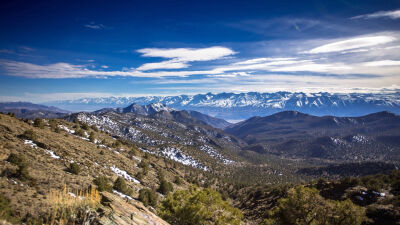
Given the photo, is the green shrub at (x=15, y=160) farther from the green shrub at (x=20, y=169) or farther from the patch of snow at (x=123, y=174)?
A: the patch of snow at (x=123, y=174)

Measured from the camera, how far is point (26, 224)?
10.4 m

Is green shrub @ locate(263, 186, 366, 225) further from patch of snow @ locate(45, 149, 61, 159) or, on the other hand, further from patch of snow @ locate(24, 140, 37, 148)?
patch of snow @ locate(24, 140, 37, 148)

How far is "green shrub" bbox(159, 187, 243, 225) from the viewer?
1731cm

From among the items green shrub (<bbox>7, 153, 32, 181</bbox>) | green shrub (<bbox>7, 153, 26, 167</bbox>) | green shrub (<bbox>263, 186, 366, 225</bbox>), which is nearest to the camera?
green shrub (<bbox>7, 153, 32, 181</bbox>)

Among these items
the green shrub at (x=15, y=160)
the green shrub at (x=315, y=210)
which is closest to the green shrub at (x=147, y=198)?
the green shrub at (x=15, y=160)

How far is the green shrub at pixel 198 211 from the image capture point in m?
17.3

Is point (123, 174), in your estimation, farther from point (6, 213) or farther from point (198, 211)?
point (6, 213)

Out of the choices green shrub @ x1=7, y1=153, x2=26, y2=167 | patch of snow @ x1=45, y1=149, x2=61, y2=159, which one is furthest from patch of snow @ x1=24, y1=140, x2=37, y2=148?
green shrub @ x1=7, y1=153, x2=26, y2=167

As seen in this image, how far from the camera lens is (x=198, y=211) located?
17312mm

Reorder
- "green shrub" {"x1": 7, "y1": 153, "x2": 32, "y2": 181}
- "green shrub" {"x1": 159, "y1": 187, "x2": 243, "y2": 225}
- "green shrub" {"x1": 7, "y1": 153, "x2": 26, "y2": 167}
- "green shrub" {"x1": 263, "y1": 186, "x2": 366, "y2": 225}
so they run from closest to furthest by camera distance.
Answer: "green shrub" {"x1": 7, "y1": 153, "x2": 32, "y2": 181} → "green shrub" {"x1": 263, "y1": 186, "x2": 366, "y2": 225} → "green shrub" {"x1": 159, "y1": 187, "x2": 243, "y2": 225} → "green shrub" {"x1": 7, "y1": 153, "x2": 26, "y2": 167}

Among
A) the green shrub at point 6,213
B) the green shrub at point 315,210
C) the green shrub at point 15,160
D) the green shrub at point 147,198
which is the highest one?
the green shrub at point 15,160

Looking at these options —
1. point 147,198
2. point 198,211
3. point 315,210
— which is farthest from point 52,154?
point 315,210

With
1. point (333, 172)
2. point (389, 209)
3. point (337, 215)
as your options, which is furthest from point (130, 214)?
point (333, 172)

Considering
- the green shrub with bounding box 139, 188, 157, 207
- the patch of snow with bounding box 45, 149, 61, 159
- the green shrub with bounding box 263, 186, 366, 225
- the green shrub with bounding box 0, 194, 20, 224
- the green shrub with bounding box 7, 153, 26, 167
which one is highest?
the green shrub with bounding box 7, 153, 26, 167
